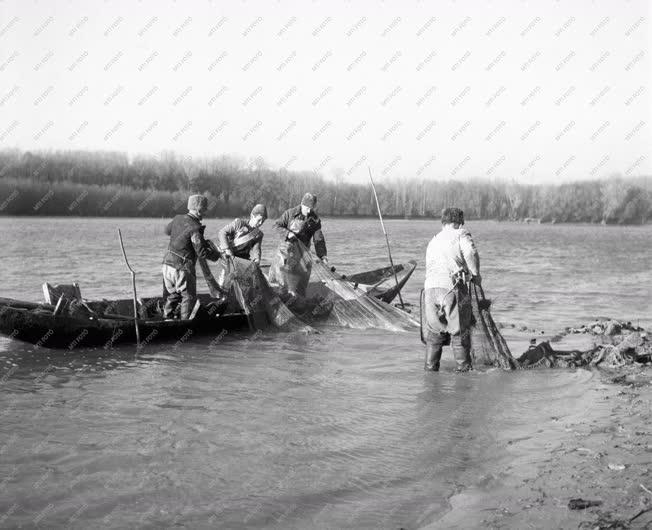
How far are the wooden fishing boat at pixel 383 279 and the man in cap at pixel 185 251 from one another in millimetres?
3462

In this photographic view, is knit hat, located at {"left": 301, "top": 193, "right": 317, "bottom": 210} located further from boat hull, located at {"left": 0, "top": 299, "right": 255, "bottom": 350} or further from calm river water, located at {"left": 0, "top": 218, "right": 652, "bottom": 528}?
boat hull, located at {"left": 0, "top": 299, "right": 255, "bottom": 350}

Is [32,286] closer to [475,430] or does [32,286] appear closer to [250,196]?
[475,430]

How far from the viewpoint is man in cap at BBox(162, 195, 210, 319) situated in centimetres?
923

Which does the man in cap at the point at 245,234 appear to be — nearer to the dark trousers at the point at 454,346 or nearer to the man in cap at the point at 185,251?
the man in cap at the point at 185,251

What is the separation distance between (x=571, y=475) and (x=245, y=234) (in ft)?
22.7

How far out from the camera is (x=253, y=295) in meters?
10.4

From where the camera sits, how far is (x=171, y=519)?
430 cm

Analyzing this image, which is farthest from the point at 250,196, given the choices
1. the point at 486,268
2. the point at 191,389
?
the point at 191,389

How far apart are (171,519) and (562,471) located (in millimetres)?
2626

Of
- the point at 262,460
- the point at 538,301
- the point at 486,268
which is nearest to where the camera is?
the point at 262,460

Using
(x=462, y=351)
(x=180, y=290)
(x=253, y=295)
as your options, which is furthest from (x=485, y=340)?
(x=180, y=290)

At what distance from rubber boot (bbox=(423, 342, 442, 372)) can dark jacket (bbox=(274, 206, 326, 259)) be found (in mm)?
3740

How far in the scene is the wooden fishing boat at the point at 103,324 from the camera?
8477 mm

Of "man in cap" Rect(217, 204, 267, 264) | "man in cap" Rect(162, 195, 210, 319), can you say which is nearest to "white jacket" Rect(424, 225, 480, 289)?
"man in cap" Rect(162, 195, 210, 319)
